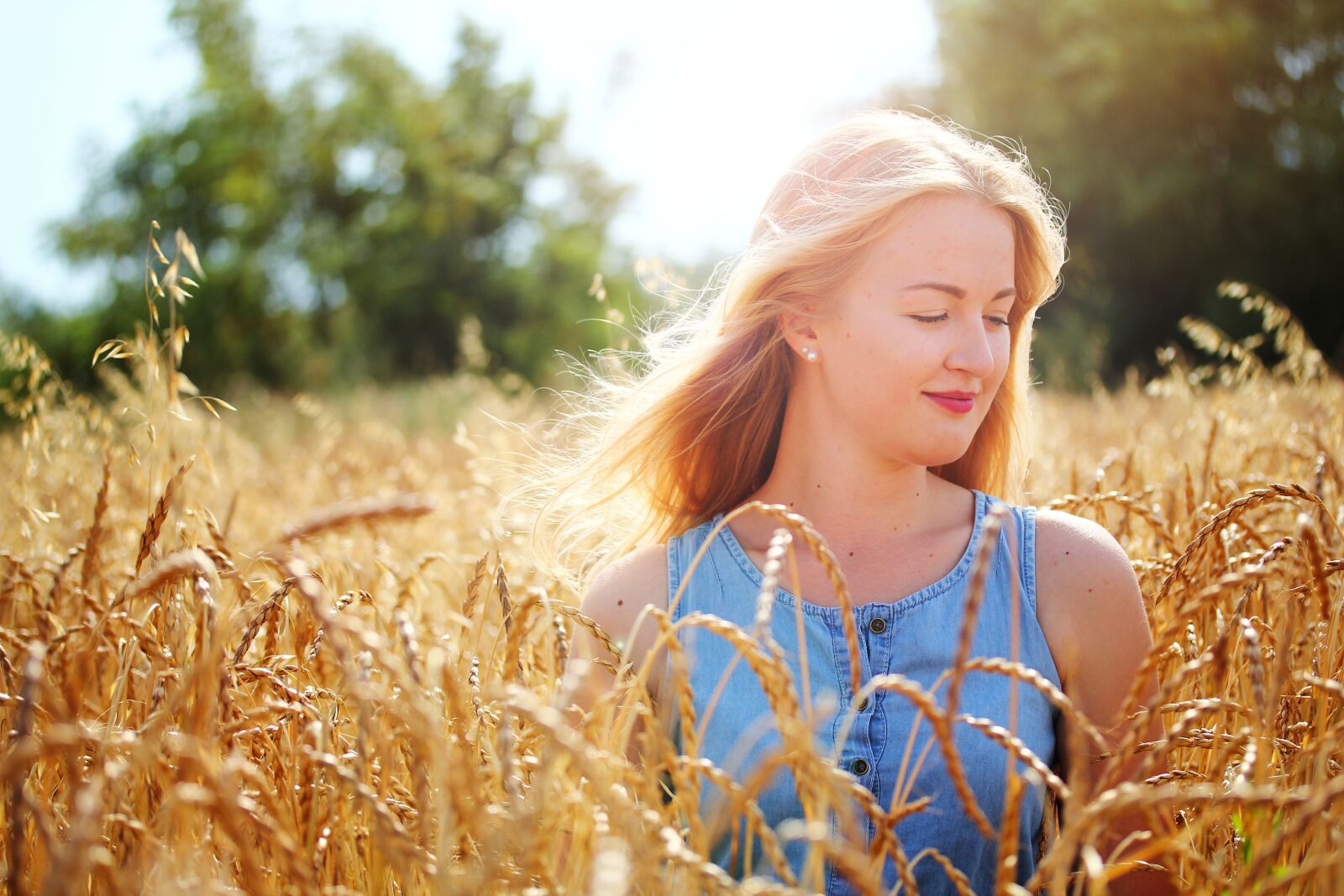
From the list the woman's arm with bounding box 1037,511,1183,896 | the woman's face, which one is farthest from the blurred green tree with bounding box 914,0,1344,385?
the woman's arm with bounding box 1037,511,1183,896

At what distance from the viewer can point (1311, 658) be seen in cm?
176

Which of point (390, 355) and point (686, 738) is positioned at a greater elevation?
point (686, 738)

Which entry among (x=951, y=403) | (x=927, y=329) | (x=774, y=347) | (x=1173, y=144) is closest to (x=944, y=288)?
(x=927, y=329)

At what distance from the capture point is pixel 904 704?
1700 millimetres

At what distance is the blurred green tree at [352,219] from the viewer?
742 inches

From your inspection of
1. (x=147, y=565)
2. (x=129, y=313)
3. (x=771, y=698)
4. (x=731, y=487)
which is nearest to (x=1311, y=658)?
(x=731, y=487)

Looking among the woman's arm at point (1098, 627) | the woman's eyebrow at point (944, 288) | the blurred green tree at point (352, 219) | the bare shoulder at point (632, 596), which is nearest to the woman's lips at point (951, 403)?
the woman's eyebrow at point (944, 288)

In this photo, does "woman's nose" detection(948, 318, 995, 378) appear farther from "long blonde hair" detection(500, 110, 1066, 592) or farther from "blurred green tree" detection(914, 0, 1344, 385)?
"blurred green tree" detection(914, 0, 1344, 385)

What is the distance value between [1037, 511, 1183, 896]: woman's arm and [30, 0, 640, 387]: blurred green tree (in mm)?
16455

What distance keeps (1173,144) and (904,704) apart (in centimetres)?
1625

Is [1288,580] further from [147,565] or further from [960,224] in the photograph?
[147,565]

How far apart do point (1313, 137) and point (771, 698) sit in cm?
1742

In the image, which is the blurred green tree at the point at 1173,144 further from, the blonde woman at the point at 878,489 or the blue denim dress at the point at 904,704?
the blue denim dress at the point at 904,704

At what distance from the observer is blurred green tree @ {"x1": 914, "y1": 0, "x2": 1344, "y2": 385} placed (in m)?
14.6
